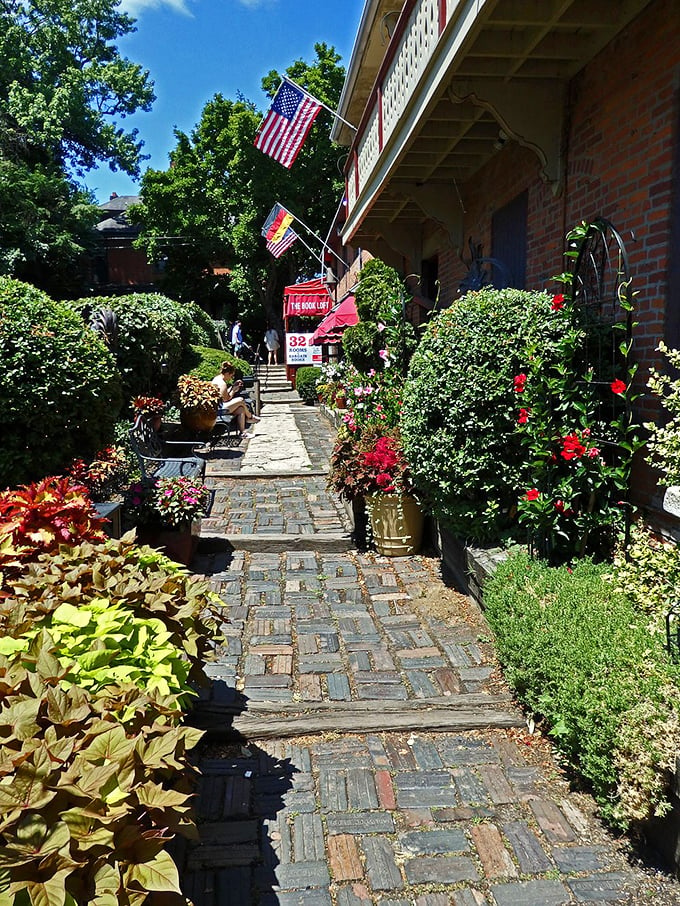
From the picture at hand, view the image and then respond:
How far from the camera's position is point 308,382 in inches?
750

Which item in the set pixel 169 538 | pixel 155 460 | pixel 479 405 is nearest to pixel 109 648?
pixel 479 405

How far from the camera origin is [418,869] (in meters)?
2.51

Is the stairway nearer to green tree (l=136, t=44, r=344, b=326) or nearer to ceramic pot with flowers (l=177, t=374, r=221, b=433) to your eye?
green tree (l=136, t=44, r=344, b=326)

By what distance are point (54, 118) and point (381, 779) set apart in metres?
31.3

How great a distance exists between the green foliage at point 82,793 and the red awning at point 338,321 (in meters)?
10.6

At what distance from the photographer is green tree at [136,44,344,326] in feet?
99.7

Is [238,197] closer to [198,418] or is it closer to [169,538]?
[198,418]

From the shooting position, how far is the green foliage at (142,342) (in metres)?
9.52

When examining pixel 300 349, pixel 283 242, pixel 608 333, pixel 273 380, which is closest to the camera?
pixel 608 333

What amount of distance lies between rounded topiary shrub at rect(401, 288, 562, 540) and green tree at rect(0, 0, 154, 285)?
24.9 meters

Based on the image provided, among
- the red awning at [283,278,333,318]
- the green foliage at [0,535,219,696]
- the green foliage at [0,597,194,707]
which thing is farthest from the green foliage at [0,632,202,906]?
the red awning at [283,278,333,318]

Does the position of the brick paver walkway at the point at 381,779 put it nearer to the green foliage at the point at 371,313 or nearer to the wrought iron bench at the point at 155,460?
the wrought iron bench at the point at 155,460

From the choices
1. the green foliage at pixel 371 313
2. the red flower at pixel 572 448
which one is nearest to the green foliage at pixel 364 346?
the green foliage at pixel 371 313

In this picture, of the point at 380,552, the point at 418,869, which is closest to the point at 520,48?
the point at 380,552
